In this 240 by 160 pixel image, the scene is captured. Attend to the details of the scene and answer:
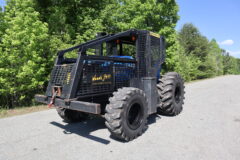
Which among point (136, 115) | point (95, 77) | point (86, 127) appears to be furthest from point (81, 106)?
point (86, 127)

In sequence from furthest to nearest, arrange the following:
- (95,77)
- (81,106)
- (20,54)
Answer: (20,54) < (95,77) < (81,106)

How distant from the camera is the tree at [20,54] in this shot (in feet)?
22.4

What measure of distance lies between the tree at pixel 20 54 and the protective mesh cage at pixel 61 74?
11.9 feet

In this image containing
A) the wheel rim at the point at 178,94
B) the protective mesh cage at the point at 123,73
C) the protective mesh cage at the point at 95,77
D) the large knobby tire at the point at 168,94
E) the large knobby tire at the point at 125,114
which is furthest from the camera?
the wheel rim at the point at 178,94

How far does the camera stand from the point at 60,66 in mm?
3943

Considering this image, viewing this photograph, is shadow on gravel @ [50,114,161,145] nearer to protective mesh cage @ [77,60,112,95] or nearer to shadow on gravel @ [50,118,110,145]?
shadow on gravel @ [50,118,110,145]

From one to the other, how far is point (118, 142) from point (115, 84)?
55.0 inches

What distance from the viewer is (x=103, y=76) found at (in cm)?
384

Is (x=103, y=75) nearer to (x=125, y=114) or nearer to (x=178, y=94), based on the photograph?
(x=125, y=114)

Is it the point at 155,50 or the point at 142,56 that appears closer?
the point at 142,56

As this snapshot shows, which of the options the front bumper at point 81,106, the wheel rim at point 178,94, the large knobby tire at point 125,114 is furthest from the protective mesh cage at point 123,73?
the wheel rim at point 178,94

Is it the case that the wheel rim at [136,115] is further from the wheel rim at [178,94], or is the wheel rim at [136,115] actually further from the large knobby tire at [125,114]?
the wheel rim at [178,94]

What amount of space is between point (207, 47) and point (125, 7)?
71.6ft

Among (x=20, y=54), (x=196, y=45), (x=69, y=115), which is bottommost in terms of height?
(x=69, y=115)
